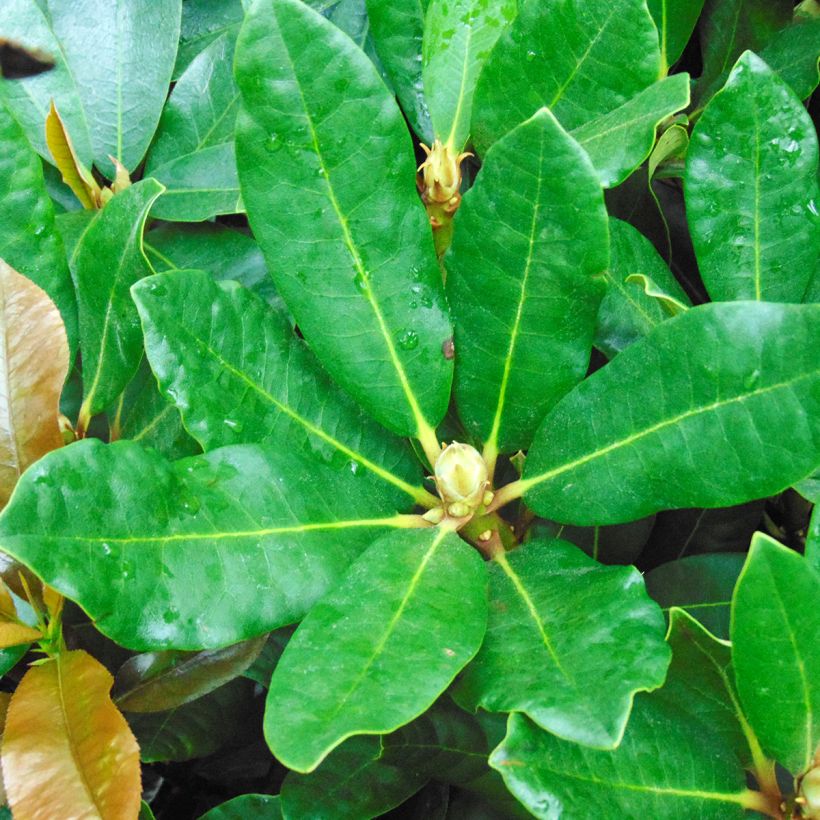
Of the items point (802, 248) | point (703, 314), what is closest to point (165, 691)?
point (703, 314)

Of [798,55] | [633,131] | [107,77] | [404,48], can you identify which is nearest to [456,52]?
[404,48]

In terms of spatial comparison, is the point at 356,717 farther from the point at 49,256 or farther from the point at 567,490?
the point at 49,256

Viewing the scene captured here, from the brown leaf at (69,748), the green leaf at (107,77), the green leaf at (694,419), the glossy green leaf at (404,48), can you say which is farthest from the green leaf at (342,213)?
the green leaf at (107,77)

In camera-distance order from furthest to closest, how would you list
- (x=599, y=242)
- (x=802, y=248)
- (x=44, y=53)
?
1. (x=44, y=53)
2. (x=802, y=248)
3. (x=599, y=242)

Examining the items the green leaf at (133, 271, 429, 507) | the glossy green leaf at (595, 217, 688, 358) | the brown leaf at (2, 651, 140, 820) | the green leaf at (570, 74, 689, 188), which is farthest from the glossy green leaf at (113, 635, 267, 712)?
the green leaf at (570, 74, 689, 188)

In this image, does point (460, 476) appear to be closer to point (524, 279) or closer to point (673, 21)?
point (524, 279)

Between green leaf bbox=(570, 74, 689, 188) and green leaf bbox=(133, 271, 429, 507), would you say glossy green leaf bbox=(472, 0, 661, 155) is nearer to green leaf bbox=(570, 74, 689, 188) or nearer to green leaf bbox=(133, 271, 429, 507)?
green leaf bbox=(570, 74, 689, 188)

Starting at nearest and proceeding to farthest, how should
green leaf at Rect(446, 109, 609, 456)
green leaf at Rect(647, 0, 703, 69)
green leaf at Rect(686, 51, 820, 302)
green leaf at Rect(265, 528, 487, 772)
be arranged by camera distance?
green leaf at Rect(265, 528, 487, 772) → green leaf at Rect(446, 109, 609, 456) → green leaf at Rect(686, 51, 820, 302) → green leaf at Rect(647, 0, 703, 69)
